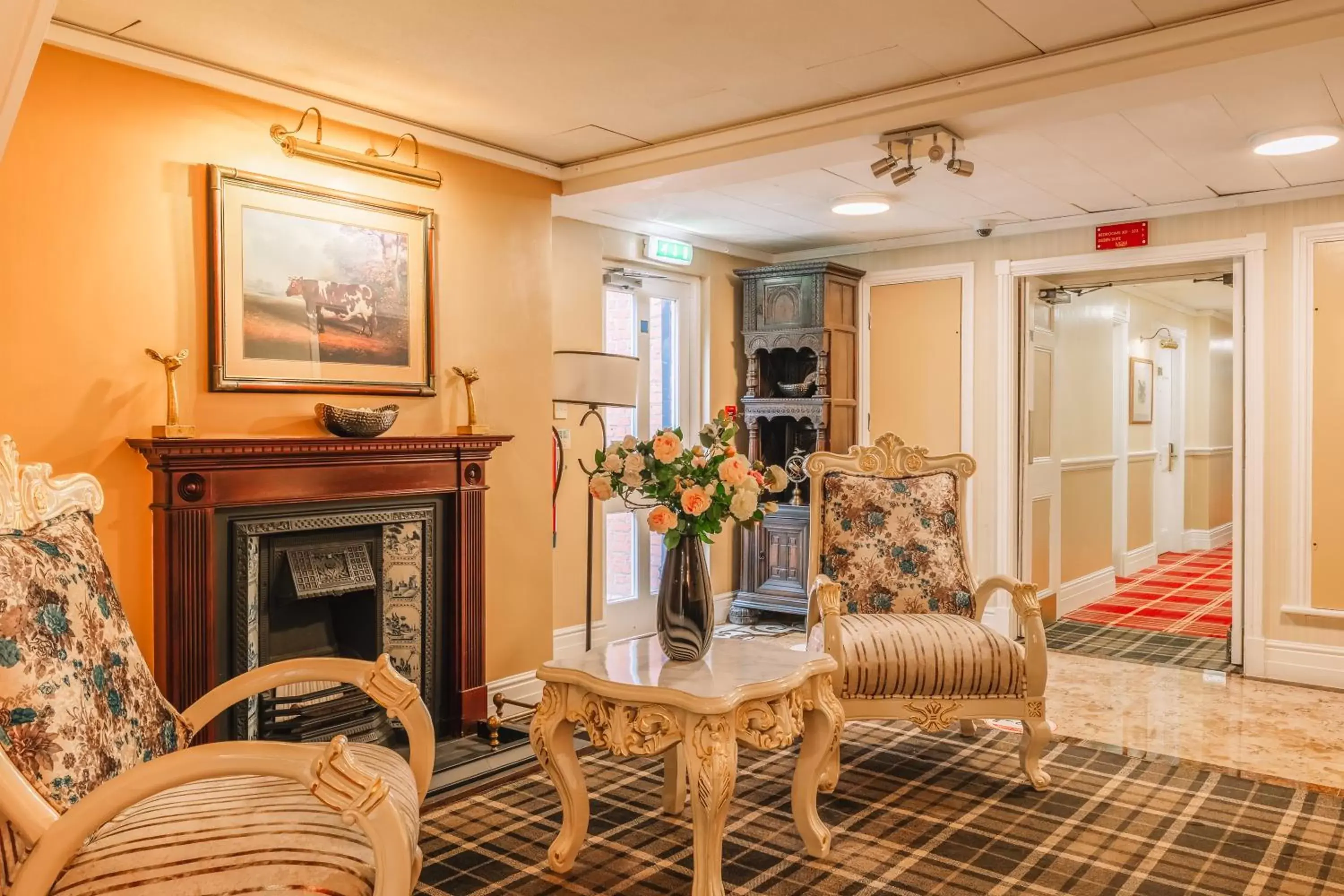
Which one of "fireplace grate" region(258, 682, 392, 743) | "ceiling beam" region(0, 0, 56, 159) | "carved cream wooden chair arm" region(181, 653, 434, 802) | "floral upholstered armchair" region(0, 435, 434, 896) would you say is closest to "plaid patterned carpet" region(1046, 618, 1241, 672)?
"fireplace grate" region(258, 682, 392, 743)

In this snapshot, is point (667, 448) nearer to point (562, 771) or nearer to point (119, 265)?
point (562, 771)

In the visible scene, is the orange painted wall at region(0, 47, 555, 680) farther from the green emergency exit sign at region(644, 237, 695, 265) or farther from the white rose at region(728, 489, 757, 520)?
the green emergency exit sign at region(644, 237, 695, 265)

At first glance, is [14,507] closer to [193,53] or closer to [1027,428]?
[193,53]

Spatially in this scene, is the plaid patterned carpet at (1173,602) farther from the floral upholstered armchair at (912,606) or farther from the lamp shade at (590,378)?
the lamp shade at (590,378)

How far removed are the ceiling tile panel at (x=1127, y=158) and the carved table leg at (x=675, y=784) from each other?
2561mm

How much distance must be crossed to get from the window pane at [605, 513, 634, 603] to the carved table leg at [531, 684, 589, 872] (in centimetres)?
255

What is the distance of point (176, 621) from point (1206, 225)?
15.8 feet

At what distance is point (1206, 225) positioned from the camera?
4.82m

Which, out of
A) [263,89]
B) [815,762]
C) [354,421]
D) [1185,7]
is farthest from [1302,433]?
[263,89]

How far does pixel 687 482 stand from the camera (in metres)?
2.71

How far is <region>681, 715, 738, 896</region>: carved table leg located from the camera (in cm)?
233

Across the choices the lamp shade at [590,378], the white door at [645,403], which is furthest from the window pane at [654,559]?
the lamp shade at [590,378]

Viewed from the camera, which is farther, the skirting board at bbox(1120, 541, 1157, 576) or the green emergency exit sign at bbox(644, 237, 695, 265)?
the skirting board at bbox(1120, 541, 1157, 576)

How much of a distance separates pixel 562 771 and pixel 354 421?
4.74 ft
